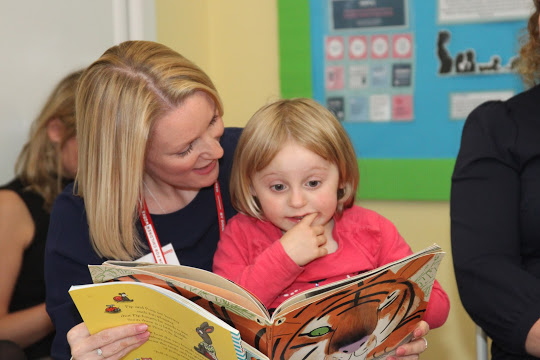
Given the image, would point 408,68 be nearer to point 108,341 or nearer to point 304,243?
point 304,243

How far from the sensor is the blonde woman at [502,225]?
1.54 metres

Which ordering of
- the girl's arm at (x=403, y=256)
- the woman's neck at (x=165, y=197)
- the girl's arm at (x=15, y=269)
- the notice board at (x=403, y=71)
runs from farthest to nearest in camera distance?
the notice board at (x=403, y=71), the girl's arm at (x=15, y=269), the woman's neck at (x=165, y=197), the girl's arm at (x=403, y=256)

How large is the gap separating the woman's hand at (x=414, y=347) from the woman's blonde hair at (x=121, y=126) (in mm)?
723

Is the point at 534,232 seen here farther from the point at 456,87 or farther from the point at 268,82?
the point at 268,82

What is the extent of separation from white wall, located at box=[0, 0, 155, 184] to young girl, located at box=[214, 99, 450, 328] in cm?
107

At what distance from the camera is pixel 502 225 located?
1.63 m

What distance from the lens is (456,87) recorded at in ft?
8.41

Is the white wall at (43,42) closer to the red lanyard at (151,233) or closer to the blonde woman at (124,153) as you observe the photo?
the blonde woman at (124,153)

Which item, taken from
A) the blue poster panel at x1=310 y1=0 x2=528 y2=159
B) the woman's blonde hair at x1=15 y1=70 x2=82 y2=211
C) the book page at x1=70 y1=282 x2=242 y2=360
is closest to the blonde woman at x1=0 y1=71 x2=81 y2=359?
the woman's blonde hair at x1=15 y1=70 x2=82 y2=211

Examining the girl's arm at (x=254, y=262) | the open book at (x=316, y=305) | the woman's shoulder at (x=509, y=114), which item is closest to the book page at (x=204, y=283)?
the open book at (x=316, y=305)

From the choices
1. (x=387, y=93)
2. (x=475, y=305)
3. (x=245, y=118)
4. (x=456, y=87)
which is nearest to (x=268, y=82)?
(x=245, y=118)

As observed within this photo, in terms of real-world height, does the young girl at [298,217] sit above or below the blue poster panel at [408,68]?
below

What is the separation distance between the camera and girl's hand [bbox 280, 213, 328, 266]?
146 cm

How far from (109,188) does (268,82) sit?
1.44 metres
